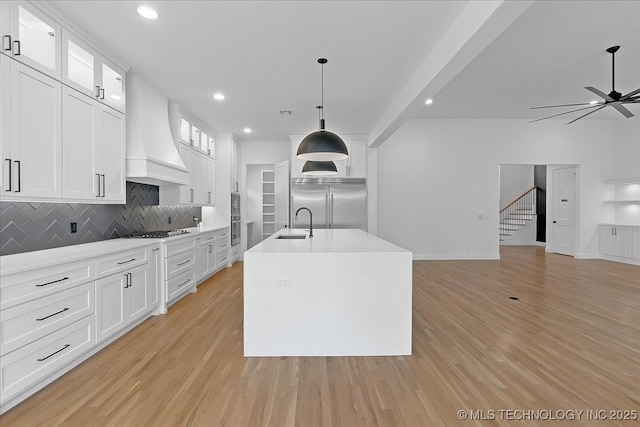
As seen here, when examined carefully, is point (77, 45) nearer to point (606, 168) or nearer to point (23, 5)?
point (23, 5)

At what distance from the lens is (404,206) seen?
7262 millimetres

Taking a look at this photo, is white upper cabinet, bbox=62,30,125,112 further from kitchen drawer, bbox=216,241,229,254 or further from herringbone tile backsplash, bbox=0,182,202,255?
kitchen drawer, bbox=216,241,229,254

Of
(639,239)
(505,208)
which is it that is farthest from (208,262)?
(505,208)

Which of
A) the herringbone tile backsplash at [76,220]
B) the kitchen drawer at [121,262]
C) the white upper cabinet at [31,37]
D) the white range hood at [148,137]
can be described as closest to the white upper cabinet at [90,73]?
the white upper cabinet at [31,37]

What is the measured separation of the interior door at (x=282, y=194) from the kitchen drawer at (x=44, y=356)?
505 centimetres

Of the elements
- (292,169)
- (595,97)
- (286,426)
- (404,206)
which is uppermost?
(595,97)

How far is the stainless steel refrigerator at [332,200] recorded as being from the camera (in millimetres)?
6715

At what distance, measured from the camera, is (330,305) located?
267cm

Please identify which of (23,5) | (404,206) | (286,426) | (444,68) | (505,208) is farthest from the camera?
(505,208)

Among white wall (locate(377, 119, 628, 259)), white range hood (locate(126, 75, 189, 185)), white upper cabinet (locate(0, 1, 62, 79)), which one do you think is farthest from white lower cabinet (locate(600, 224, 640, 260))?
white upper cabinet (locate(0, 1, 62, 79))

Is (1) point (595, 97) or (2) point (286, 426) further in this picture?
(1) point (595, 97)

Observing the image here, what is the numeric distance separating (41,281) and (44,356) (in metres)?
0.51

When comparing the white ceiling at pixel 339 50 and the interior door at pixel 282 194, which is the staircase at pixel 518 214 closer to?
the white ceiling at pixel 339 50

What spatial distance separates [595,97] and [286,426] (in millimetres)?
6949
